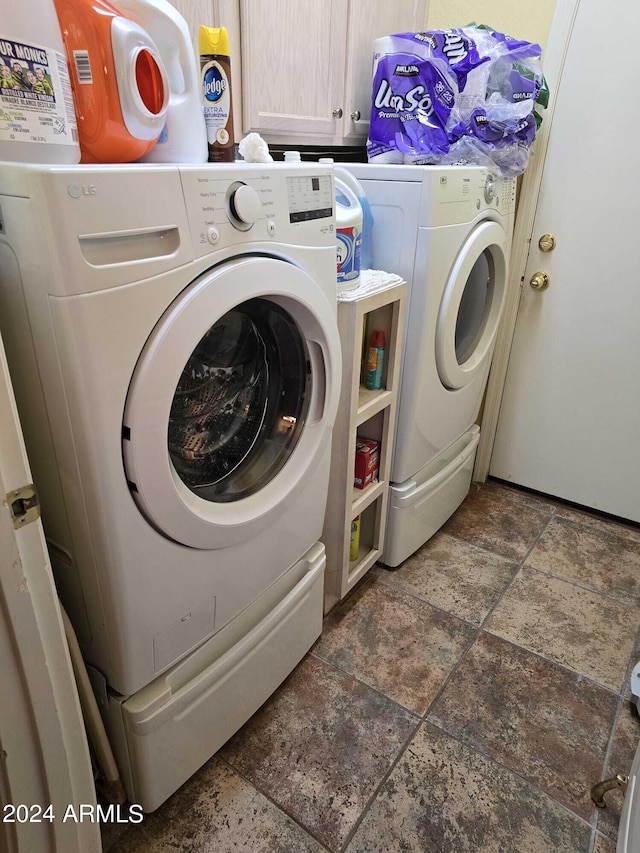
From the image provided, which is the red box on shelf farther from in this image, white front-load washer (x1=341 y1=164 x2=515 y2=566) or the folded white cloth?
the folded white cloth

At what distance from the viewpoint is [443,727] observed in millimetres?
1287

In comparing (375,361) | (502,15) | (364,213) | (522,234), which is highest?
(502,15)

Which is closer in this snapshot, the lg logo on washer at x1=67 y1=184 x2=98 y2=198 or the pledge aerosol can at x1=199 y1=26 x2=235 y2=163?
the lg logo on washer at x1=67 y1=184 x2=98 y2=198

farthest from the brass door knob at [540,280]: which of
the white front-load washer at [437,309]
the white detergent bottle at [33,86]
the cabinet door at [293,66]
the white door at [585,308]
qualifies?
the white detergent bottle at [33,86]

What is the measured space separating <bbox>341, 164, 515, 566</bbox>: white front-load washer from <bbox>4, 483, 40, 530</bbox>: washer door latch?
106cm

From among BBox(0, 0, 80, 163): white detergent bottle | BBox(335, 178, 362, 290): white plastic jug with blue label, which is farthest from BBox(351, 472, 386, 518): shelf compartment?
BBox(0, 0, 80, 163): white detergent bottle

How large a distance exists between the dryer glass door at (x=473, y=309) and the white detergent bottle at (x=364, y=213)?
23 centimetres

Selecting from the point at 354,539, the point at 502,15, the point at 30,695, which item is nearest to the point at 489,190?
the point at 502,15

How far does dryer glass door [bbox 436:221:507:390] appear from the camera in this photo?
1503 mm

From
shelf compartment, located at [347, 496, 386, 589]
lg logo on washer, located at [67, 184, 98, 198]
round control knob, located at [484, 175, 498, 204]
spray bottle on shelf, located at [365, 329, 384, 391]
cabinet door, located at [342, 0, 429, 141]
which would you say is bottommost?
shelf compartment, located at [347, 496, 386, 589]

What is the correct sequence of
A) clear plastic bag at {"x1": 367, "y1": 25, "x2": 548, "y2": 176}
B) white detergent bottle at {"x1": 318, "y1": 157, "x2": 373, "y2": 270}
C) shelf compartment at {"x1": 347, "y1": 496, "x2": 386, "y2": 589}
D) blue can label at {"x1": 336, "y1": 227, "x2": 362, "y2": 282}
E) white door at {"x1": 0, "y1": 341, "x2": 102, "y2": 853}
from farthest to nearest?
shelf compartment at {"x1": 347, "y1": 496, "x2": 386, "y2": 589}, clear plastic bag at {"x1": 367, "y1": 25, "x2": 548, "y2": 176}, white detergent bottle at {"x1": 318, "y1": 157, "x2": 373, "y2": 270}, blue can label at {"x1": 336, "y1": 227, "x2": 362, "y2": 282}, white door at {"x1": 0, "y1": 341, "x2": 102, "y2": 853}

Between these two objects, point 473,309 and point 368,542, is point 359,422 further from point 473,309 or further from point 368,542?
point 473,309

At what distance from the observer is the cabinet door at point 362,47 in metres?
1.52

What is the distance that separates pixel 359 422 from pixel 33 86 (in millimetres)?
936
